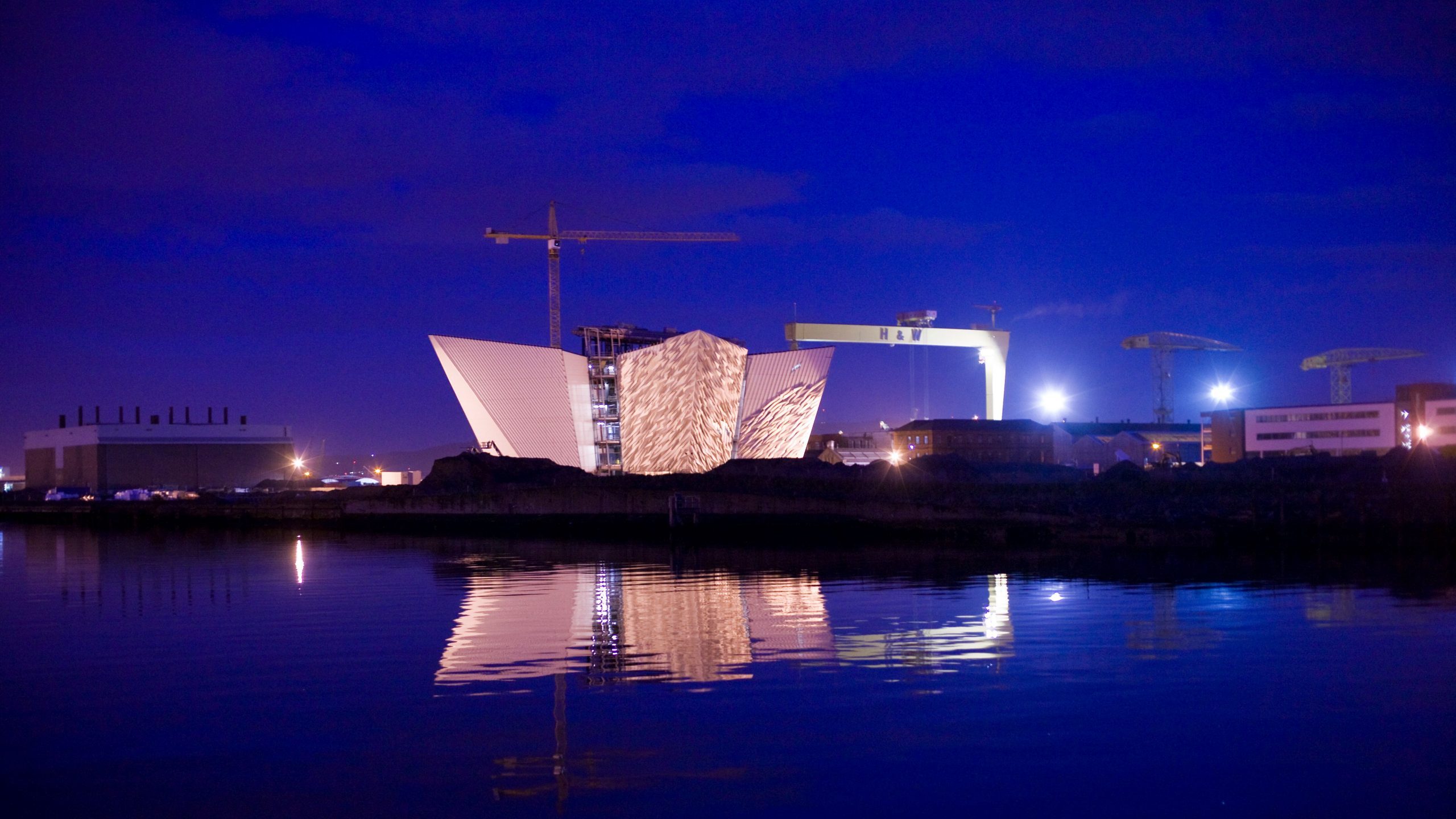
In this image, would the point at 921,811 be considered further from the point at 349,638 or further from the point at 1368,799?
the point at 349,638

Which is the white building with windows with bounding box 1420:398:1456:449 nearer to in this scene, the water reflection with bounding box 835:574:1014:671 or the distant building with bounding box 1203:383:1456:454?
the distant building with bounding box 1203:383:1456:454

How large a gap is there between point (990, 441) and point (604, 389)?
104 ft

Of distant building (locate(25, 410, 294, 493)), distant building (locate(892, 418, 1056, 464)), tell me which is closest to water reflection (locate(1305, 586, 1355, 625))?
distant building (locate(892, 418, 1056, 464))

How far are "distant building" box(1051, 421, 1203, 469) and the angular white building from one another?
2380 cm

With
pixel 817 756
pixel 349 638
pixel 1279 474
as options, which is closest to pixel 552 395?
pixel 1279 474

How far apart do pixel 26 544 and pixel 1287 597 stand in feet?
138

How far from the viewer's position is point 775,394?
185 ft

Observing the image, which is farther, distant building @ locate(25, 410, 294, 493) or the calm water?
distant building @ locate(25, 410, 294, 493)

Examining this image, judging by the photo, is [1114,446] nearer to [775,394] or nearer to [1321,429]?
[1321,429]

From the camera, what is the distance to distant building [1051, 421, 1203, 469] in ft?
268

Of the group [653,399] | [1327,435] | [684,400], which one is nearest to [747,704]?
→ [684,400]

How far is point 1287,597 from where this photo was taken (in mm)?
17953

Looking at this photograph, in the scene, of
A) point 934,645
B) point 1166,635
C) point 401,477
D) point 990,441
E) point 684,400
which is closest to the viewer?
point 934,645

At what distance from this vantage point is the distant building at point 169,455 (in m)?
90.3
